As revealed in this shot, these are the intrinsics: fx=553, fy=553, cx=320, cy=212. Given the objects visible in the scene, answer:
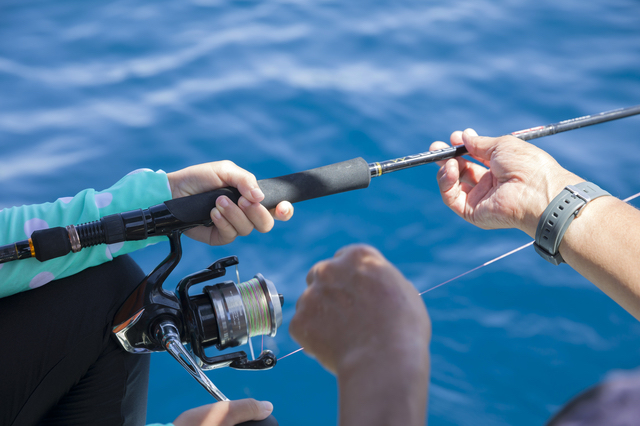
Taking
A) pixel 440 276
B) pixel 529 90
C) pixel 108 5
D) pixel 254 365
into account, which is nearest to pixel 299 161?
pixel 440 276

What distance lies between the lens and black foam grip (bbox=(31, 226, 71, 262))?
955 millimetres

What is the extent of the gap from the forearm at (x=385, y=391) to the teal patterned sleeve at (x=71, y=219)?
74 cm

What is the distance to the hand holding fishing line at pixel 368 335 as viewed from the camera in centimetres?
55

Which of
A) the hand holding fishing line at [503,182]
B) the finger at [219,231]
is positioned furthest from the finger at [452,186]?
the finger at [219,231]

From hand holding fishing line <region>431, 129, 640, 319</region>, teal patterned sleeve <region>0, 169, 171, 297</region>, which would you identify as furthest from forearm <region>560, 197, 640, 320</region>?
teal patterned sleeve <region>0, 169, 171, 297</region>

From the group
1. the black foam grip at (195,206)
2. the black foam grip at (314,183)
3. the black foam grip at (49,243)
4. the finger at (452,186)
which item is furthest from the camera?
the finger at (452,186)

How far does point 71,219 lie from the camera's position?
3.80 feet

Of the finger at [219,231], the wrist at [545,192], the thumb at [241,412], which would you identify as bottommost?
the thumb at [241,412]

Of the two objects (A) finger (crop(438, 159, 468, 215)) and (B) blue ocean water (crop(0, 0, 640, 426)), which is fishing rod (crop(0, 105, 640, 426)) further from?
(B) blue ocean water (crop(0, 0, 640, 426))

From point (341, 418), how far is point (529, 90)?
2.53m

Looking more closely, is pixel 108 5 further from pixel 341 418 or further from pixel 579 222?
pixel 341 418

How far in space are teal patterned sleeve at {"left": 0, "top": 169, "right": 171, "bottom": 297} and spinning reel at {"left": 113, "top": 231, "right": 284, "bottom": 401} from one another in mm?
189

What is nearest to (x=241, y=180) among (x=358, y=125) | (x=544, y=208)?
(x=544, y=208)

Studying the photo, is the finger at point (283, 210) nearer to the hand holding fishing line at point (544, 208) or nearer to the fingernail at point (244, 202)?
the fingernail at point (244, 202)
